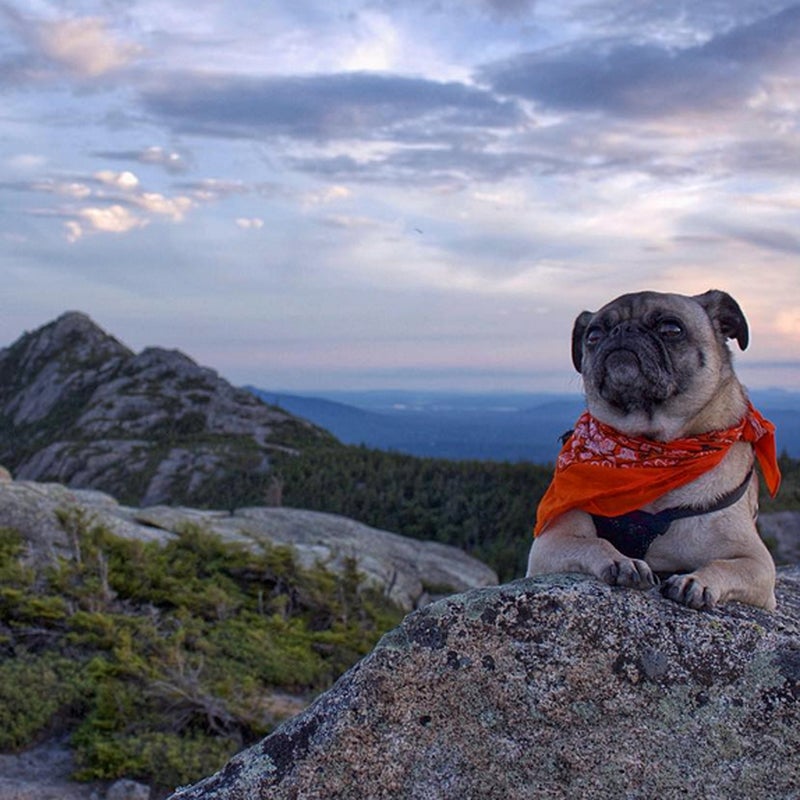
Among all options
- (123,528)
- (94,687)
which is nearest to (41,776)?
(94,687)

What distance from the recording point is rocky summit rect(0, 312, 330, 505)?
36.1 meters

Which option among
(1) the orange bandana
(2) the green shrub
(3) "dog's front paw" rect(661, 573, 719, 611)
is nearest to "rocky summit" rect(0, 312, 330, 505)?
(2) the green shrub

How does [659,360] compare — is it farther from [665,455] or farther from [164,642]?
[164,642]

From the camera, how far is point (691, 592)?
4.65 m

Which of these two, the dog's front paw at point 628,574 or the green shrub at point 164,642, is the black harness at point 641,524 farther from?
the green shrub at point 164,642

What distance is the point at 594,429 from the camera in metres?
5.88

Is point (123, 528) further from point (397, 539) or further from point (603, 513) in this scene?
point (603, 513)

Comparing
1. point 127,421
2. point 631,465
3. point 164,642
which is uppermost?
point 631,465

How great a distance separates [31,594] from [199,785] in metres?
8.94

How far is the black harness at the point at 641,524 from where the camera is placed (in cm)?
529

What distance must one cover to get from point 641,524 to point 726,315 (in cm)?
155

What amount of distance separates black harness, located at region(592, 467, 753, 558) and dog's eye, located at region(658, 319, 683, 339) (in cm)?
99

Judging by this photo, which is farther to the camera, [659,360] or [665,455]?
[659,360]

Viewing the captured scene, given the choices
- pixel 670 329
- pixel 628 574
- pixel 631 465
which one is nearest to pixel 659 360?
pixel 670 329
